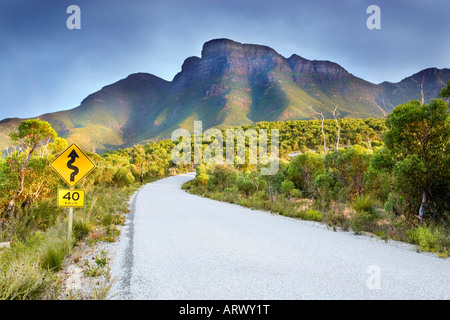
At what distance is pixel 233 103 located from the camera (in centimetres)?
11575

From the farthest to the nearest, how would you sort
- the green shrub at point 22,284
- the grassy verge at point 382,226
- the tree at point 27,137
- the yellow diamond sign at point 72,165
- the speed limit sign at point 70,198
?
the tree at point 27,137
the yellow diamond sign at point 72,165
the speed limit sign at point 70,198
the grassy verge at point 382,226
the green shrub at point 22,284

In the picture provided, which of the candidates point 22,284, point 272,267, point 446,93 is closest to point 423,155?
point 446,93

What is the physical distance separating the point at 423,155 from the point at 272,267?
5298 millimetres

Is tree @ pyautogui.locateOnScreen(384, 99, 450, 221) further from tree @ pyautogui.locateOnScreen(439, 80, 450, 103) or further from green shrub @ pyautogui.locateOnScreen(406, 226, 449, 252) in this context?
green shrub @ pyautogui.locateOnScreen(406, 226, 449, 252)

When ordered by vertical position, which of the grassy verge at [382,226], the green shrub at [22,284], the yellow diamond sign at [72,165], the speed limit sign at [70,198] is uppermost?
the yellow diamond sign at [72,165]

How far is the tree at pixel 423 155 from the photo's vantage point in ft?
19.5

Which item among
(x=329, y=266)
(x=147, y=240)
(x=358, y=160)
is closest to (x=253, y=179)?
(x=358, y=160)

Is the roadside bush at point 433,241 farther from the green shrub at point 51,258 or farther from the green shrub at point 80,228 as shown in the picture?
the green shrub at point 80,228

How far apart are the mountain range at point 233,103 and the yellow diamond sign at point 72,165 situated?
63.9 m

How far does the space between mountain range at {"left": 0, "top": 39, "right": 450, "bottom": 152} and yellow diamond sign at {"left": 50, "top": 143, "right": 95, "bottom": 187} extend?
6389cm

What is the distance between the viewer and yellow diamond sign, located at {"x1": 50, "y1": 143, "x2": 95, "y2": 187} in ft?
17.0

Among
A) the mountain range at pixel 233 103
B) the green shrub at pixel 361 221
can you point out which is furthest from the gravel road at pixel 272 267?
the mountain range at pixel 233 103

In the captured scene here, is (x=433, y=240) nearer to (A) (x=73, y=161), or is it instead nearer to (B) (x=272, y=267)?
(B) (x=272, y=267)

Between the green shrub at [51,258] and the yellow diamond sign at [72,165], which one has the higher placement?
the yellow diamond sign at [72,165]
